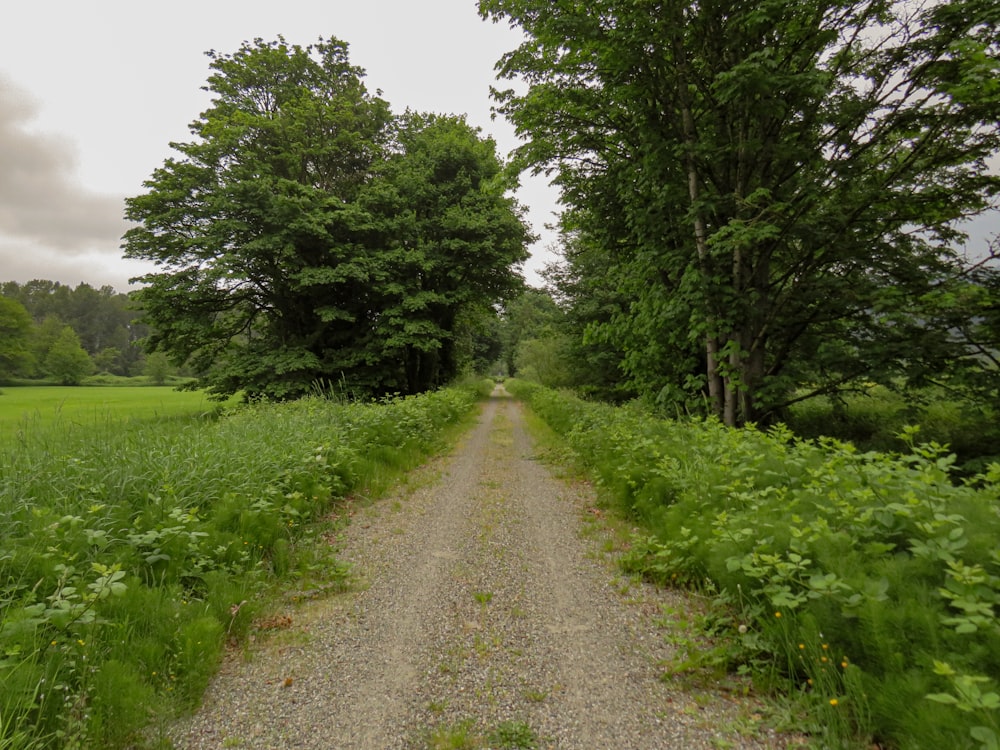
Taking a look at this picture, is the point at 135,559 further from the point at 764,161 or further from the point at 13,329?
the point at 13,329

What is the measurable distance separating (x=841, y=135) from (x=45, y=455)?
1159cm

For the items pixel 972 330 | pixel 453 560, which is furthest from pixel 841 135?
pixel 453 560

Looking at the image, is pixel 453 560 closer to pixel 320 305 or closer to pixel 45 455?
pixel 45 455

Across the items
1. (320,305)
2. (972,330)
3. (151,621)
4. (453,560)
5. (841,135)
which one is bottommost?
(453,560)

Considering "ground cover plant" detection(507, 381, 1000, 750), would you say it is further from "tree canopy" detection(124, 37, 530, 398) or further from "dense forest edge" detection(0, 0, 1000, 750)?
"tree canopy" detection(124, 37, 530, 398)

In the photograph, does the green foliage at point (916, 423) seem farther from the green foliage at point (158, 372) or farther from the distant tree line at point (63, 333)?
the green foliage at point (158, 372)

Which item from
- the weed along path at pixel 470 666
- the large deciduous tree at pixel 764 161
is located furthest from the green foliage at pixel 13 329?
the weed along path at pixel 470 666

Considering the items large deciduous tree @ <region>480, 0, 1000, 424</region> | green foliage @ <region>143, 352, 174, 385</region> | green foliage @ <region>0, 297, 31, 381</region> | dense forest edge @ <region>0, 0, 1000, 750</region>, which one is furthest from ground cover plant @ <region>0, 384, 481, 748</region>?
green foliage @ <region>143, 352, 174, 385</region>

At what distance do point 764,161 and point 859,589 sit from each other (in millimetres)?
7641

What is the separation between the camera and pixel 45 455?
3.87 m

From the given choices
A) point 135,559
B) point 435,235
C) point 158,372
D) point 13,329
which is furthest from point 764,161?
point 158,372

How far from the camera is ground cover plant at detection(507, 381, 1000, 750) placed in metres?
1.65

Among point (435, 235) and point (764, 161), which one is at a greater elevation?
point (435, 235)

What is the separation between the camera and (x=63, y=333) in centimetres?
5134
